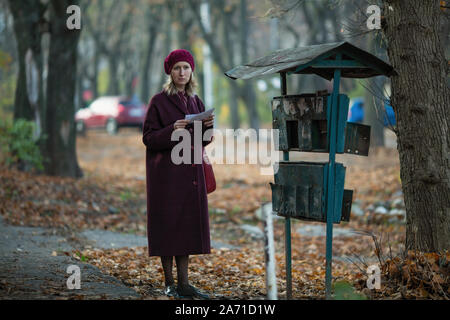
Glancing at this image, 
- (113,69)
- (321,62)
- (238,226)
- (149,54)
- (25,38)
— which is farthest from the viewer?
(113,69)

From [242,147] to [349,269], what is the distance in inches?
620

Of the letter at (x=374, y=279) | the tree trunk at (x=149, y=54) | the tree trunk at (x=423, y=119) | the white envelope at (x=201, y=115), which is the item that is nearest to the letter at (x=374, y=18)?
the tree trunk at (x=423, y=119)

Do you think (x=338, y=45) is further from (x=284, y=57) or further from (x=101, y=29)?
(x=101, y=29)

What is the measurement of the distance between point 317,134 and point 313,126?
0.29 ft

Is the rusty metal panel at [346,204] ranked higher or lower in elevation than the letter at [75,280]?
higher

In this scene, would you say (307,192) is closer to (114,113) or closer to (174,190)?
(174,190)

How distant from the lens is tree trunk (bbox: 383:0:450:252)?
618 centimetres

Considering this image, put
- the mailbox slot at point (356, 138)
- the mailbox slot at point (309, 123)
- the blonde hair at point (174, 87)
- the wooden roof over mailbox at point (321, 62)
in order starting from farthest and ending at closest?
the blonde hair at point (174, 87) < the mailbox slot at point (356, 138) < the mailbox slot at point (309, 123) < the wooden roof over mailbox at point (321, 62)

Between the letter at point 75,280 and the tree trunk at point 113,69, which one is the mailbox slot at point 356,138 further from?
the tree trunk at point 113,69

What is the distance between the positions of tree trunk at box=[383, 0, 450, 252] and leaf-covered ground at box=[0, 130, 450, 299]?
1.34ft

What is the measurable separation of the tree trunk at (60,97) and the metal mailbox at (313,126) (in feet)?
29.0

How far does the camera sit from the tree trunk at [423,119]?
6.18 m

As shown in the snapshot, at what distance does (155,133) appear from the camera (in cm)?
577
